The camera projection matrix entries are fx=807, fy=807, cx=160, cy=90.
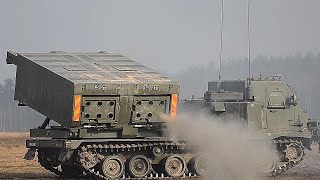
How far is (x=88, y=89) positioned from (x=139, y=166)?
310cm

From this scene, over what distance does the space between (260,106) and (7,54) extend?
876 cm

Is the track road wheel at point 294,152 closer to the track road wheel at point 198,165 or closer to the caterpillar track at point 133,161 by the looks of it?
the track road wheel at point 198,165

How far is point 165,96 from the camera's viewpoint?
2517 centimetres

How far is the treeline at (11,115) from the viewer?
13850 cm

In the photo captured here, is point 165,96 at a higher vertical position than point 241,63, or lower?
lower

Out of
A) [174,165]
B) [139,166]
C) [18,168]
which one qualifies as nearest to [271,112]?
[174,165]

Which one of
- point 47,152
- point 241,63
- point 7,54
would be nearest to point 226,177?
point 47,152

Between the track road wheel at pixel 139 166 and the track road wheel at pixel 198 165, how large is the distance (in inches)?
67.6

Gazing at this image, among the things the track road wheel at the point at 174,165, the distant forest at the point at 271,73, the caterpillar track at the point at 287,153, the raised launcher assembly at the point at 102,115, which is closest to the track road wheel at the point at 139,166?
the raised launcher assembly at the point at 102,115

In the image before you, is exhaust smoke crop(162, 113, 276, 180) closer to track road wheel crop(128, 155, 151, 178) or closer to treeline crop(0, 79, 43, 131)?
track road wheel crop(128, 155, 151, 178)

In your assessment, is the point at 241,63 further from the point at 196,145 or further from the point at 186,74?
the point at 196,145

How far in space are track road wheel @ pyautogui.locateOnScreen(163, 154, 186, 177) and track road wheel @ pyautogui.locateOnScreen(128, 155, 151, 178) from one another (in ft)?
2.27

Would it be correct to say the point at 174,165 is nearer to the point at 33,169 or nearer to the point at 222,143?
the point at 222,143

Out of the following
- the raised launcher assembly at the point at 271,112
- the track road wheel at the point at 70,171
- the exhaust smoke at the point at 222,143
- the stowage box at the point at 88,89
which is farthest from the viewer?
the raised launcher assembly at the point at 271,112
